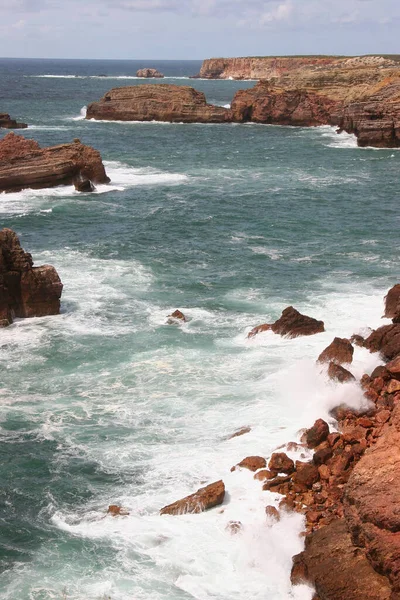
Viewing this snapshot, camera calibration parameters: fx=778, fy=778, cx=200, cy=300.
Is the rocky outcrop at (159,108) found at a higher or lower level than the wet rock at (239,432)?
higher

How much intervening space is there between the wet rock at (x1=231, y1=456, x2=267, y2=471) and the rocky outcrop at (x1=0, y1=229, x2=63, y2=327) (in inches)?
617

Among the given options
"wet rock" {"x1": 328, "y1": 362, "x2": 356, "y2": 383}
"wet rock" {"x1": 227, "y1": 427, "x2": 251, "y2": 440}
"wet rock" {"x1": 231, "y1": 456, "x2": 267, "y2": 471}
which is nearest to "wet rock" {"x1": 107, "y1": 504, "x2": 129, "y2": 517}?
"wet rock" {"x1": 231, "y1": 456, "x2": 267, "y2": 471}

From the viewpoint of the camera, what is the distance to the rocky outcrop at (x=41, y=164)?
6097 cm

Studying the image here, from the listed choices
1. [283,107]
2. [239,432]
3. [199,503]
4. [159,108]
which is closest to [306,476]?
[199,503]

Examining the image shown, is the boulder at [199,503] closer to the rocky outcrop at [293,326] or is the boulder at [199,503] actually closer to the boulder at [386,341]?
the boulder at [386,341]

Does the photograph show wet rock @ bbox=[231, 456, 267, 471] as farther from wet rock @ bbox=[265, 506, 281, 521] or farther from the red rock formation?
the red rock formation

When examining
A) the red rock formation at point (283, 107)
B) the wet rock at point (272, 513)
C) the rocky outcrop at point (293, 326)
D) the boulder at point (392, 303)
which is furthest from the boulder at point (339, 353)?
the red rock formation at point (283, 107)

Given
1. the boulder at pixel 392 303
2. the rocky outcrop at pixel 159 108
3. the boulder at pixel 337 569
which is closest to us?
the boulder at pixel 337 569

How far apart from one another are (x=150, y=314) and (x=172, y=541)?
56.9 feet

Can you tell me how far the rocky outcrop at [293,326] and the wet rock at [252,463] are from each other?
413 inches

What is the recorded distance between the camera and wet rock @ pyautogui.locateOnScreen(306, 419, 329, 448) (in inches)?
901

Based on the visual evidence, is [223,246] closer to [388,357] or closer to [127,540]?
[388,357]

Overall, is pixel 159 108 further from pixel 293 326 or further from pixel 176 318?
pixel 293 326

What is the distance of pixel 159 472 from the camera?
76.3ft
